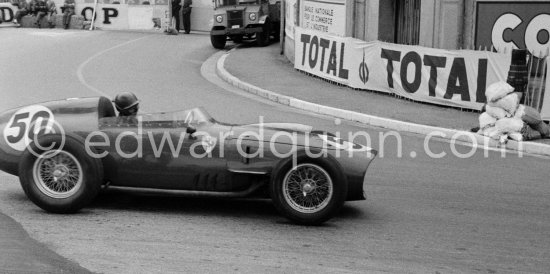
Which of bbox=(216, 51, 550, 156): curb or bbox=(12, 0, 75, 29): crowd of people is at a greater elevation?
bbox=(216, 51, 550, 156): curb

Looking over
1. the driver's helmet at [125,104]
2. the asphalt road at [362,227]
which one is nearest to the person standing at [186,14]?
the asphalt road at [362,227]

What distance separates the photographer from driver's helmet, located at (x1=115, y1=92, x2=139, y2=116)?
30.1 feet

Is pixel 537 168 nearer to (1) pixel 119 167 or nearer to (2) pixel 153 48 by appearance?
(1) pixel 119 167

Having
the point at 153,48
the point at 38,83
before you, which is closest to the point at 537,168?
the point at 38,83

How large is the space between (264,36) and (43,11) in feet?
41.2

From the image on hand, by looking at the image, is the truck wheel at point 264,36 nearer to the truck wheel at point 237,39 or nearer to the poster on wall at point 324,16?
the truck wheel at point 237,39

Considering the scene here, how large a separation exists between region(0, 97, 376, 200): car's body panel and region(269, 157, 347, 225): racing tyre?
0.38ft

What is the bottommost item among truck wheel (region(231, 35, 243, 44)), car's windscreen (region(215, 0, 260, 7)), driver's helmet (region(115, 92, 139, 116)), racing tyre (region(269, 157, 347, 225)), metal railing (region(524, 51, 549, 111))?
truck wheel (region(231, 35, 243, 44))

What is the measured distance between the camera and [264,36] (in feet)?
101

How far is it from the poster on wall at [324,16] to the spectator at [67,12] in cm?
1566

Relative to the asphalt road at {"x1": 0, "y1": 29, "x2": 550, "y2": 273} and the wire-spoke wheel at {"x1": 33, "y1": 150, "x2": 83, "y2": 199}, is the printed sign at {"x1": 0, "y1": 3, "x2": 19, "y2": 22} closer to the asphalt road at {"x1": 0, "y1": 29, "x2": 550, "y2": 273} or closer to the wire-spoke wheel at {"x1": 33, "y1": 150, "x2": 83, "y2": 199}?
the asphalt road at {"x1": 0, "y1": 29, "x2": 550, "y2": 273}

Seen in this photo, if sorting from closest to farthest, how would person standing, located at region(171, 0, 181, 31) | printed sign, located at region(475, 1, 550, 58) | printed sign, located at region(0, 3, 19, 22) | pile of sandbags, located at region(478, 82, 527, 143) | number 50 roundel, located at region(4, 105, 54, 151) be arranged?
number 50 roundel, located at region(4, 105, 54, 151), pile of sandbags, located at region(478, 82, 527, 143), printed sign, located at region(475, 1, 550, 58), person standing, located at region(171, 0, 181, 31), printed sign, located at region(0, 3, 19, 22)

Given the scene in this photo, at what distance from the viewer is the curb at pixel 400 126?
13672 millimetres

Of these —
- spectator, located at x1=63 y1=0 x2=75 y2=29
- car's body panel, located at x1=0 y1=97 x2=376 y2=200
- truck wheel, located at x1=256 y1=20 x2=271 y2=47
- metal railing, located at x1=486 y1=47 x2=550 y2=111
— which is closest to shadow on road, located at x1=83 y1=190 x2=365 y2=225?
car's body panel, located at x1=0 y1=97 x2=376 y2=200
